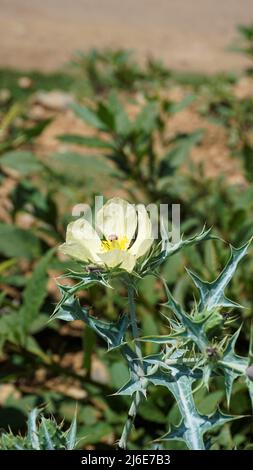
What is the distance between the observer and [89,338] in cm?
197

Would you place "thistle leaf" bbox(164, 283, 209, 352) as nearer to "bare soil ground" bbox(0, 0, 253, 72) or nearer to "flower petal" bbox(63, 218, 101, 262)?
"flower petal" bbox(63, 218, 101, 262)

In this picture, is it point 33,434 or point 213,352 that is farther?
point 33,434

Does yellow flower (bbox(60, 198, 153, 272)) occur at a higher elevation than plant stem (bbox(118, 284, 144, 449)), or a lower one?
higher

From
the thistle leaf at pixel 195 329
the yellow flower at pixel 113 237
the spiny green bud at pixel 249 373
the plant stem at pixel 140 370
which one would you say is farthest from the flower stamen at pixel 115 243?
the spiny green bud at pixel 249 373

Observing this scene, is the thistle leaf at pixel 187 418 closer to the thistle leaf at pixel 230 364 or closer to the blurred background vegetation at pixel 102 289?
the thistle leaf at pixel 230 364

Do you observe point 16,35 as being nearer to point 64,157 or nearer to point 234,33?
point 234,33

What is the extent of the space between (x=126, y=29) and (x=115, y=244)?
6.34 meters

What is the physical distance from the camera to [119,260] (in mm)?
1177

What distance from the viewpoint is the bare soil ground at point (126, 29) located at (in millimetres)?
6375

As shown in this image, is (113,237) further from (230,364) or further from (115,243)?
(230,364)

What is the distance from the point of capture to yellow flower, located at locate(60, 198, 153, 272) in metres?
1.18
